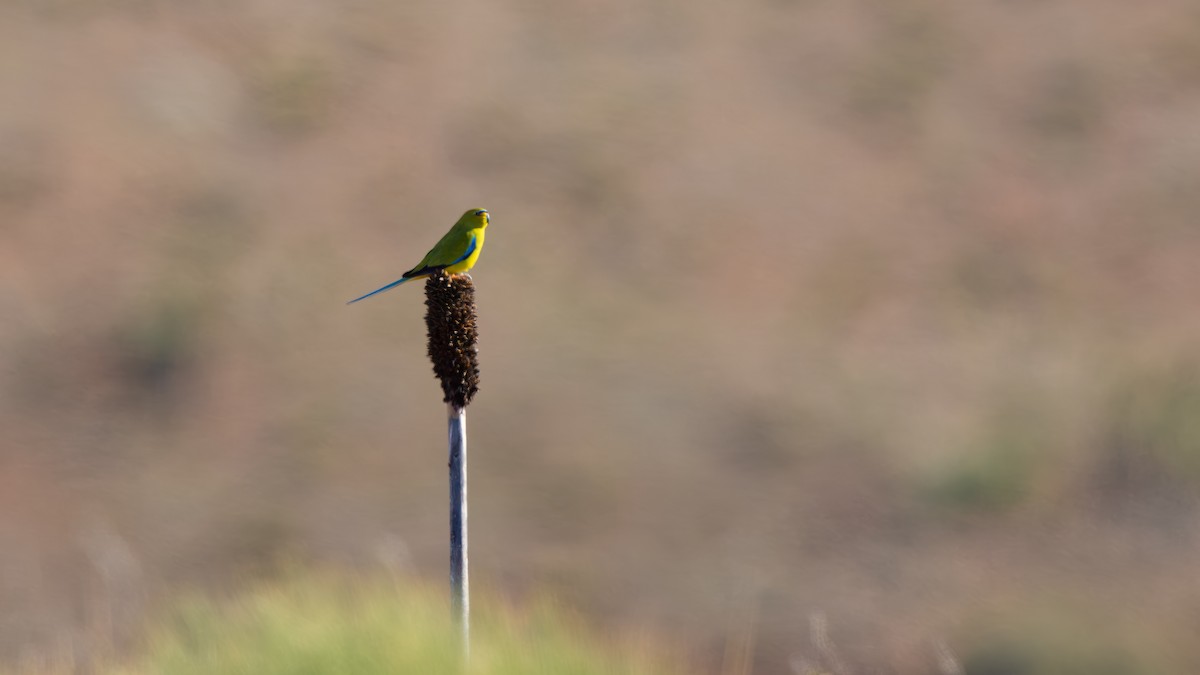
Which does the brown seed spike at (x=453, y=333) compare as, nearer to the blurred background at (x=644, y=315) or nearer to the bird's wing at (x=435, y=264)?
the bird's wing at (x=435, y=264)

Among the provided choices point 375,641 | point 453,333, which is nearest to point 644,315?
point 375,641

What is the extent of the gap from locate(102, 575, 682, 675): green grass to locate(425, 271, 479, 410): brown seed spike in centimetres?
109

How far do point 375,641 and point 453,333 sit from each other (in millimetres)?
1515

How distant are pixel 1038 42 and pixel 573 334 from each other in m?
10.7

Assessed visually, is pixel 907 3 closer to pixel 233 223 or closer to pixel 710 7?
pixel 710 7

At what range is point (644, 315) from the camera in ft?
76.2

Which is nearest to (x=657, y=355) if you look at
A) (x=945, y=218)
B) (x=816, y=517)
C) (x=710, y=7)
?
(x=816, y=517)

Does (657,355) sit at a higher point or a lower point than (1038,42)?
lower

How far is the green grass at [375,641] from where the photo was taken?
26.7ft

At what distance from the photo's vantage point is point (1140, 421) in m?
21.5

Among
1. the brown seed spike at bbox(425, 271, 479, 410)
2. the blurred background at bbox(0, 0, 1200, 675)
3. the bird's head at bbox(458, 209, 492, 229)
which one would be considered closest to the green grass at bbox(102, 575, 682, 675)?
the brown seed spike at bbox(425, 271, 479, 410)

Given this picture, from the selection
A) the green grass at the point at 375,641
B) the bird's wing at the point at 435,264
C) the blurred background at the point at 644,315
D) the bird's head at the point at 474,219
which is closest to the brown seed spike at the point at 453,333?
the green grass at the point at 375,641

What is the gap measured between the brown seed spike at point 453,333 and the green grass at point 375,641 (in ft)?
3.58

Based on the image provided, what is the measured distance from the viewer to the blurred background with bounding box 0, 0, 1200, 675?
752 inches
